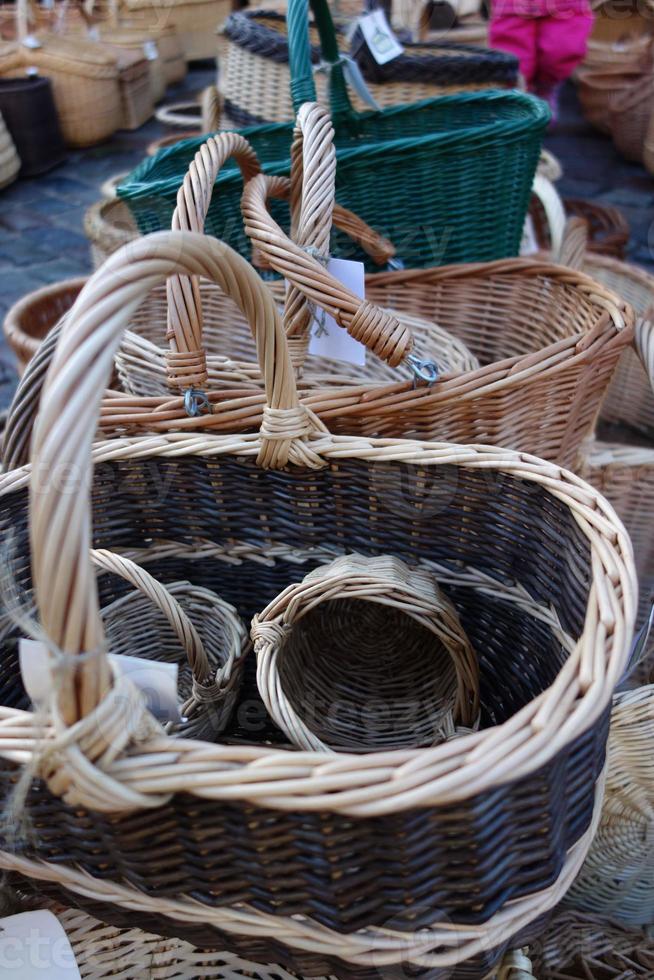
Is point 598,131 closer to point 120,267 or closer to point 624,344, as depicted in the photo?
point 624,344

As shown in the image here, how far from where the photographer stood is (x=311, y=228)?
27.7 inches

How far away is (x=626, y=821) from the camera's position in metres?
0.78

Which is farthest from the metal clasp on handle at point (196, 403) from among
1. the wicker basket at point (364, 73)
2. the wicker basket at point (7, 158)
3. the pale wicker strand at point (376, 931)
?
the wicker basket at point (7, 158)

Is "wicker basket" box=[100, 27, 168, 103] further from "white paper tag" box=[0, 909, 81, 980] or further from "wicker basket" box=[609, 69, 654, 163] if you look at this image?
"white paper tag" box=[0, 909, 81, 980]

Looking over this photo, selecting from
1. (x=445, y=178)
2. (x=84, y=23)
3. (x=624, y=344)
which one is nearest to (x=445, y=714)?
(x=624, y=344)

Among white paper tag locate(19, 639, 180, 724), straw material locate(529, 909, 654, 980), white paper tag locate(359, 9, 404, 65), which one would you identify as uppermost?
white paper tag locate(359, 9, 404, 65)

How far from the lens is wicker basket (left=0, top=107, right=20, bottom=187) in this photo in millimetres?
2580

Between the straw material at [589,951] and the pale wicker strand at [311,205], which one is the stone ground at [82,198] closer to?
the pale wicker strand at [311,205]

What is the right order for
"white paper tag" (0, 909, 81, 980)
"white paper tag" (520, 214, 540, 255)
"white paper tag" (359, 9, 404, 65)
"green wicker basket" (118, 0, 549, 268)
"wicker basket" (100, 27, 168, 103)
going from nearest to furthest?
"white paper tag" (0, 909, 81, 980), "green wicker basket" (118, 0, 549, 268), "white paper tag" (359, 9, 404, 65), "white paper tag" (520, 214, 540, 255), "wicker basket" (100, 27, 168, 103)

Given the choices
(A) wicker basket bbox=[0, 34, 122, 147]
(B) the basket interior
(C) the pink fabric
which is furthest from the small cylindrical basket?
(A) wicker basket bbox=[0, 34, 122, 147]

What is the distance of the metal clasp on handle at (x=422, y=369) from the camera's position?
2.26ft

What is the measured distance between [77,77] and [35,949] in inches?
119

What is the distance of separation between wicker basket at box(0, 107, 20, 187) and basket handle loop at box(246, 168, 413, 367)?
2.33 m

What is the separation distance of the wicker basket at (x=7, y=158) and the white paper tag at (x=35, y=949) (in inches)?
103
